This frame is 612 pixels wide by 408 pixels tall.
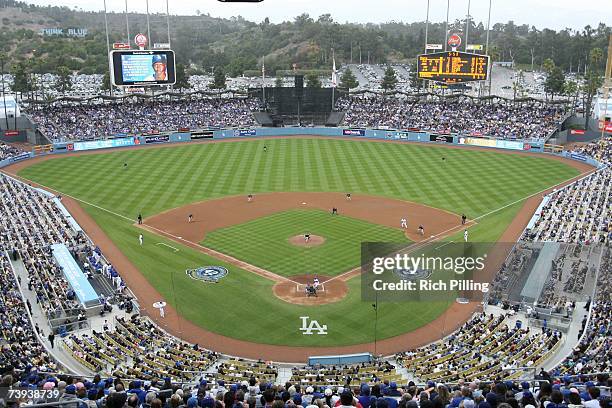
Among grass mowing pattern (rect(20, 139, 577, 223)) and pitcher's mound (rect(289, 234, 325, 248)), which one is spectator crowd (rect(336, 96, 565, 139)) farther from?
pitcher's mound (rect(289, 234, 325, 248))

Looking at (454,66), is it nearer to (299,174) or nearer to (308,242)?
(299,174)

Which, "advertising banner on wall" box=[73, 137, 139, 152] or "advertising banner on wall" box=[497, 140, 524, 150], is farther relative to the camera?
"advertising banner on wall" box=[73, 137, 139, 152]

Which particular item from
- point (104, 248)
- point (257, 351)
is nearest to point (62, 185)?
point (104, 248)

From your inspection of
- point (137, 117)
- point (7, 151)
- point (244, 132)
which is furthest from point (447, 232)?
point (137, 117)

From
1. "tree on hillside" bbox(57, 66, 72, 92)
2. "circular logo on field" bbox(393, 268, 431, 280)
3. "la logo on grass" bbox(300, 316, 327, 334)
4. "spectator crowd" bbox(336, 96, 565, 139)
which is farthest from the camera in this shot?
"tree on hillside" bbox(57, 66, 72, 92)

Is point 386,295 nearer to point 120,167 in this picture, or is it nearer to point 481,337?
point 481,337

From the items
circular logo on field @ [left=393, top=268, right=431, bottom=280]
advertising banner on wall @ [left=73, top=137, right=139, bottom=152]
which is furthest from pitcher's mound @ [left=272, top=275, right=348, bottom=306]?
advertising banner on wall @ [left=73, top=137, right=139, bottom=152]
